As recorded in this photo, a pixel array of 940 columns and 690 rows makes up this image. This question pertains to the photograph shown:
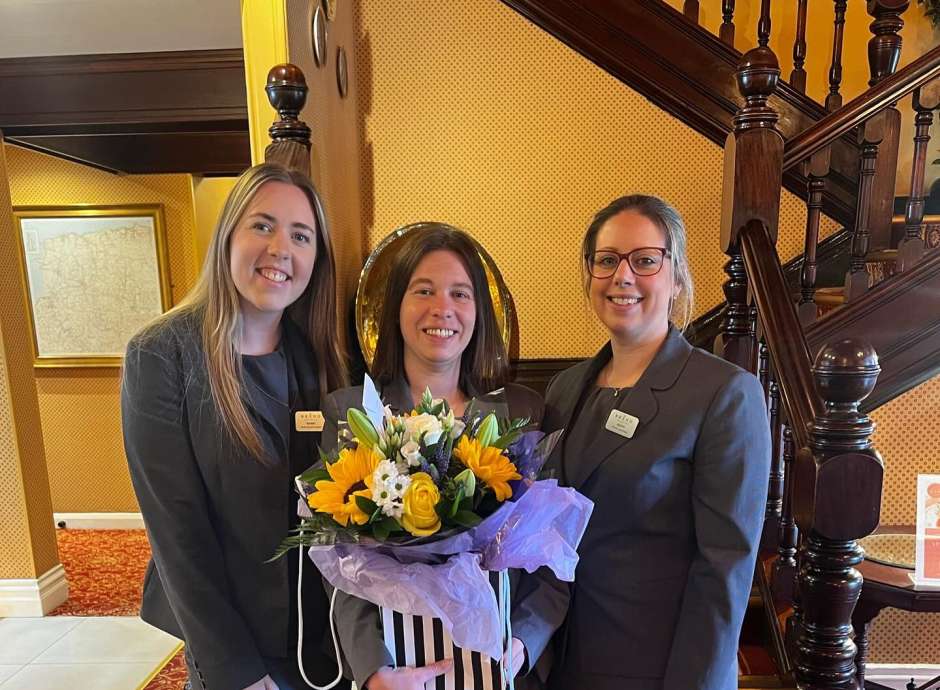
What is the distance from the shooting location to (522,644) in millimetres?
1152

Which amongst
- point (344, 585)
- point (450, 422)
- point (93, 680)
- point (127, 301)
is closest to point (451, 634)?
point (344, 585)

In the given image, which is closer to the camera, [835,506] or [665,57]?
[835,506]

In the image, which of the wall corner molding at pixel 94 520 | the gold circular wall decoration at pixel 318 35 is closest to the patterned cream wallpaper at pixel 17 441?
the wall corner molding at pixel 94 520

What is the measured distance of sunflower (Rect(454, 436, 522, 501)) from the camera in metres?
0.95

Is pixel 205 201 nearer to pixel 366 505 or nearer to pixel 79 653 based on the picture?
pixel 79 653

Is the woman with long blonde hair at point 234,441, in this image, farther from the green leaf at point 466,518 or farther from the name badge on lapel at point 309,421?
the green leaf at point 466,518

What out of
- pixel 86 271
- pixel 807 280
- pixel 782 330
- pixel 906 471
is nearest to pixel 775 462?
pixel 782 330

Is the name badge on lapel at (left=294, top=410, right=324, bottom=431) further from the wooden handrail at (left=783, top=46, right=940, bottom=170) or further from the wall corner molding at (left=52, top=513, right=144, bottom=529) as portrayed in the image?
the wall corner molding at (left=52, top=513, right=144, bottom=529)

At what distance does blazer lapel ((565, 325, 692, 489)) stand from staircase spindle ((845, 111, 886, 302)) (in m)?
1.30

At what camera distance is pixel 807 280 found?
2.14 metres

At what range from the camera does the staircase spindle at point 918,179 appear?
212 cm

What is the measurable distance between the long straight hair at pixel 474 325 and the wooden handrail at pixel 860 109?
→ 123cm

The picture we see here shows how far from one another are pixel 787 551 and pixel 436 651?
1.24 meters

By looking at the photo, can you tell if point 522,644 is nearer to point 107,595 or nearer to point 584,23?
point 584,23
